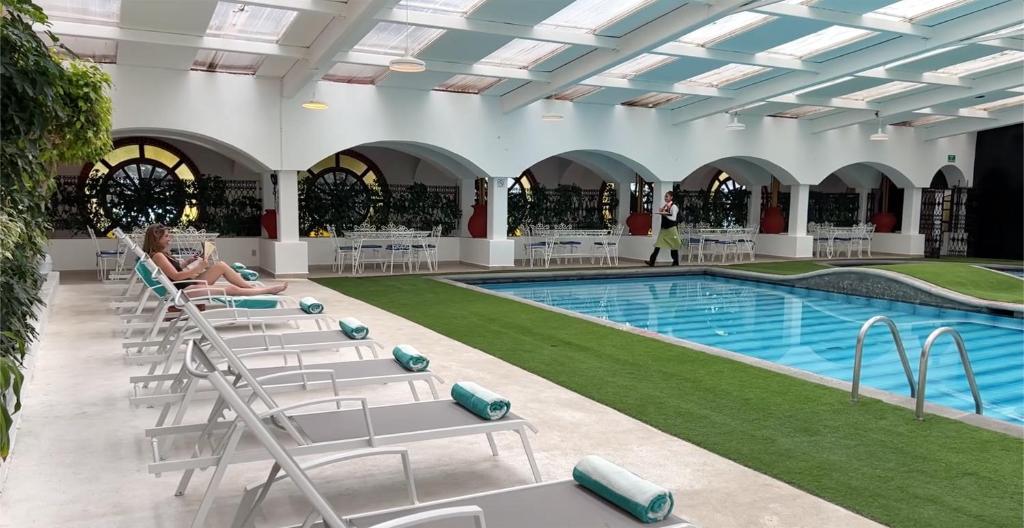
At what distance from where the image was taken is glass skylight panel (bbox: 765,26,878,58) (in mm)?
11812

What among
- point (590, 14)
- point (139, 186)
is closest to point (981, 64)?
point (590, 14)

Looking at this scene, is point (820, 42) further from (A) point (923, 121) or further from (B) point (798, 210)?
(A) point (923, 121)

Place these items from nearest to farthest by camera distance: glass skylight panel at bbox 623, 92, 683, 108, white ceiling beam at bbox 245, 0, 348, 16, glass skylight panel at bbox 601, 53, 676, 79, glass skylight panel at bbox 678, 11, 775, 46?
white ceiling beam at bbox 245, 0, 348, 16, glass skylight panel at bbox 678, 11, 775, 46, glass skylight panel at bbox 601, 53, 676, 79, glass skylight panel at bbox 623, 92, 683, 108

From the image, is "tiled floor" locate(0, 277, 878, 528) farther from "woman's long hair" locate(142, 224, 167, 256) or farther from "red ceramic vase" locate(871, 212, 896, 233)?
"red ceramic vase" locate(871, 212, 896, 233)

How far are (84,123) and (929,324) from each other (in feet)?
33.9

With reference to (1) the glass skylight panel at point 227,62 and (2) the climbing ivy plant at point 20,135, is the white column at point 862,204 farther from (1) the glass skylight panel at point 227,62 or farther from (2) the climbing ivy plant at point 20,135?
(2) the climbing ivy plant at point 20,135

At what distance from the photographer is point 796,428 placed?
466 centimetres

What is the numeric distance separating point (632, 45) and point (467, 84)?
14.8ft

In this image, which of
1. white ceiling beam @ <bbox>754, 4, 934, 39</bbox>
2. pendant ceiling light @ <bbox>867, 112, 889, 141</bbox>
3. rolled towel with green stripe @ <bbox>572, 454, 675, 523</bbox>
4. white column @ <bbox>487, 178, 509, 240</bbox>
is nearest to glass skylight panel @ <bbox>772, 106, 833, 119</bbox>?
pendant ceiling light @ <bbox>867, 112, 889, 141</bbox>

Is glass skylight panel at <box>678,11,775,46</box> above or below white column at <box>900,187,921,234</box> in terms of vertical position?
above

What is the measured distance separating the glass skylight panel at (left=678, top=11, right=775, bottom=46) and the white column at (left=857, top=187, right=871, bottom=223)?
13528 mm

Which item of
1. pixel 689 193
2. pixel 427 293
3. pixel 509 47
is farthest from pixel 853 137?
pixel 427 293

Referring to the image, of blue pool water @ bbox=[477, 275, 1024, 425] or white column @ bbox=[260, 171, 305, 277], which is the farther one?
white column @ bbox=[260, 171, 305, 277]

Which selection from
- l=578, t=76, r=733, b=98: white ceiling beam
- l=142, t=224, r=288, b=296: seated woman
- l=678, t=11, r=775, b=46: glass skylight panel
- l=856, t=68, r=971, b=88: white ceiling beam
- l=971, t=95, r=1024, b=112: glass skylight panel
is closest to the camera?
l=142, t=224, r=288, b=296: seated woman
